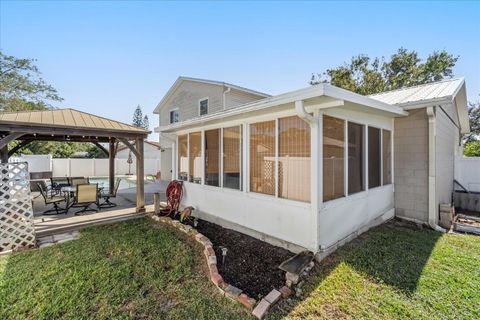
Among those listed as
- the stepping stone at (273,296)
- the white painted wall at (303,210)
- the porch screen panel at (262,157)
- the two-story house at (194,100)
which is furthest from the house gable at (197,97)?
the stepping stone at (273,296)

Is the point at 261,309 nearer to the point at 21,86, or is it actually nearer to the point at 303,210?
the point at 303,210

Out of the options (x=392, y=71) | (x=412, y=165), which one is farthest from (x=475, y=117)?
(x=412, y=165)

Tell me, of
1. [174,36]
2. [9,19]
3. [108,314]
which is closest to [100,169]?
[9,19]

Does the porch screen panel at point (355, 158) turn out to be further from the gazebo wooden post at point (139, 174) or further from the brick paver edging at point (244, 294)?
the gazebo wooden post at point (139, 174)

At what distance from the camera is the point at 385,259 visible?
4.09m

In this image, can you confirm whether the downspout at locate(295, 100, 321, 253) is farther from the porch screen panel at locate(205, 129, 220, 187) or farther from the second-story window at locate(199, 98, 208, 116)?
the second-story window at locate(199, 98, 208, 116)

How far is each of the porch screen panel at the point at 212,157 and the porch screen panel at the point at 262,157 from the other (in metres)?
1.36

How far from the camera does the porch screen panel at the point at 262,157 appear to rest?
15.6ft

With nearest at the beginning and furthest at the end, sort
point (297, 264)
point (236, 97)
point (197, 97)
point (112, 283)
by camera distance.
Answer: point (112, 283) < point (297, 264) < point (236, 97) < point (197, 97)

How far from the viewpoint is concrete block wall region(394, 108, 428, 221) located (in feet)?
19.2

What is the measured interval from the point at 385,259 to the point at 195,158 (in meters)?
5.46

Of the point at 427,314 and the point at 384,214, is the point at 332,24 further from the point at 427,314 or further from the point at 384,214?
the point at 427,314

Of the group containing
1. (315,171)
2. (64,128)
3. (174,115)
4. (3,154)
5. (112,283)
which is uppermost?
(174,115)

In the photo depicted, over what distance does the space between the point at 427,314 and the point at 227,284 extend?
258 centimetres
